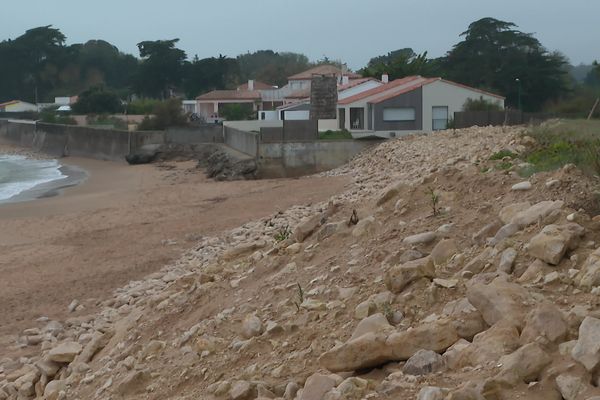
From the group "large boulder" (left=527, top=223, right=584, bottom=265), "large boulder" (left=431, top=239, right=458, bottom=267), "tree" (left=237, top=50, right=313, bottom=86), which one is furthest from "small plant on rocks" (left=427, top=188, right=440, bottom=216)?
"tree" (left=237, top=50, right=313, bottom=86)

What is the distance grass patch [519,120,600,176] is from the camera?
7.67 metres

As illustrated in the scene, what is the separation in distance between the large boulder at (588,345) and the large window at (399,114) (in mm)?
41373

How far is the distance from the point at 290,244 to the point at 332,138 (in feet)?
96.1

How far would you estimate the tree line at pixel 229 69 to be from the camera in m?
59.8

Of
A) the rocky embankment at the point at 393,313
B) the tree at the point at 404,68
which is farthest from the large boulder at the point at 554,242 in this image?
the tree at the point at 404,68

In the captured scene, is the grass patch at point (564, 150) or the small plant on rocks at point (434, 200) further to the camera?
the small plant on rocks at point (434, 200)

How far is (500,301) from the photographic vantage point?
17.6 ft

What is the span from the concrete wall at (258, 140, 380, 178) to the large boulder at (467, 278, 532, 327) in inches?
1227

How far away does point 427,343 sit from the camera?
5398mm

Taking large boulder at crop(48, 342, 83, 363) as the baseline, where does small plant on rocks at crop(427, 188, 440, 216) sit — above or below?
above

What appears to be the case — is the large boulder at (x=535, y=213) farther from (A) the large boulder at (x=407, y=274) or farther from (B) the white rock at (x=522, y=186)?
(B) the white rock at (x=522, y=186)

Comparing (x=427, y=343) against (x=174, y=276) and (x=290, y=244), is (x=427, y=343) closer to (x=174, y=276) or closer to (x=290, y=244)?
(x=290, y=244)

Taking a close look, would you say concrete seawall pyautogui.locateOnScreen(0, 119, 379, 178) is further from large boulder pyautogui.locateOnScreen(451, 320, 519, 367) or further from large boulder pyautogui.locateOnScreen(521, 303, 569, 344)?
large boulder pyautogui.locateOnScreen(521, 303, 569, 344)

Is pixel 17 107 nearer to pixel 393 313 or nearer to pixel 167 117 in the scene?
pixel 167 117
